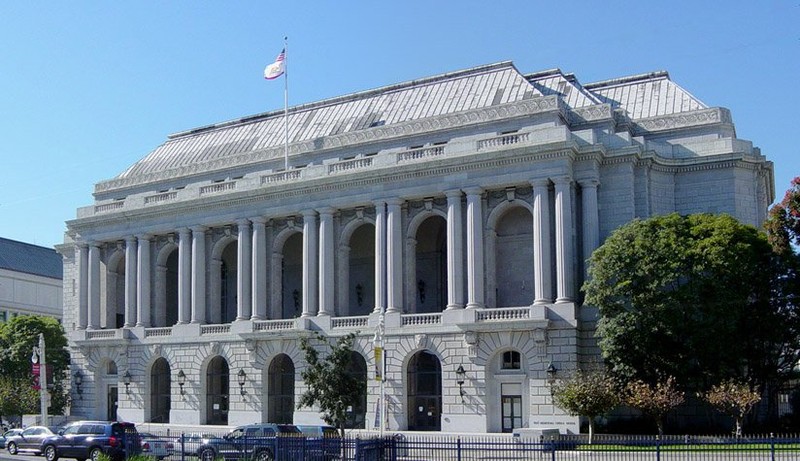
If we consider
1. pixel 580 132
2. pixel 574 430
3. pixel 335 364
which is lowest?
pixel 574 430

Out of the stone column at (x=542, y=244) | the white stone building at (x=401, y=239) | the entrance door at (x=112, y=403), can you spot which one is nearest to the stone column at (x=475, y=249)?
the white stone building at (x=401, y=239)

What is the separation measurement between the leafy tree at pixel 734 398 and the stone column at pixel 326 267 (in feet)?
86.0

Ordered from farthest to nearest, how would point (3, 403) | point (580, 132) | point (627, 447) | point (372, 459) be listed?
1. point (3, 403)
2. point (580, 132)
3. point (627, 447)
4. point (372, 459)

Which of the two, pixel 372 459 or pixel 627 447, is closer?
pixel 372 459

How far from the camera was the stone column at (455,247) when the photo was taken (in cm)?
6275

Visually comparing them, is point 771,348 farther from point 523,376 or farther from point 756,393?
point 523,376

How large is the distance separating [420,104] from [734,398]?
111 ft

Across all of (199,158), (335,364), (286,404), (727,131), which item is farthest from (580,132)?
(199,158)

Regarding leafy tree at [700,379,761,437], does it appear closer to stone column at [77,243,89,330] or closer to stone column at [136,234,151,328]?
stone column at [136,234,151,328]

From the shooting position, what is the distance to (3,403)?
7575 cm

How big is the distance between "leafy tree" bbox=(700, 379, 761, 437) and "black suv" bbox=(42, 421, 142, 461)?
27974mm

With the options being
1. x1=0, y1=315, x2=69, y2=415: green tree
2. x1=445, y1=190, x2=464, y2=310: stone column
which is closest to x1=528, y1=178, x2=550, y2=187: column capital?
x1=445, y1=190, x2=464, y2=310: stone column

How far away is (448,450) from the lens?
4066 centimetres

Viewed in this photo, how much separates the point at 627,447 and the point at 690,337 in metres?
10.6
